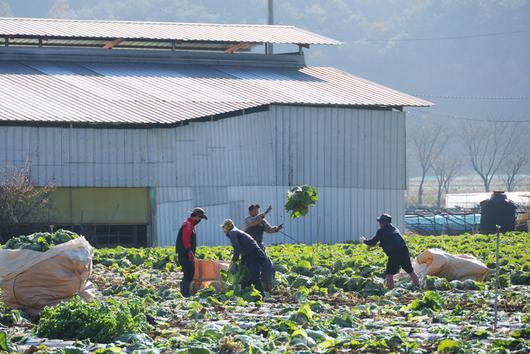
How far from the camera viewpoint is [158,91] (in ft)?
129

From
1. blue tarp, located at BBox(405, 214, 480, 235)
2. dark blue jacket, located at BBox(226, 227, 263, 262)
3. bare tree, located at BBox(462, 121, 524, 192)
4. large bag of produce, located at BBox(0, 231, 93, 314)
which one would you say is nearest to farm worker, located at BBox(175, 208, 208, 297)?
dark blue jacket, located at BBox(226, 227, 263, 262)

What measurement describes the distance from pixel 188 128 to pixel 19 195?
5771 mm

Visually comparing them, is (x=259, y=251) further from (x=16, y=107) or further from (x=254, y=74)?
(x=254, y=74)

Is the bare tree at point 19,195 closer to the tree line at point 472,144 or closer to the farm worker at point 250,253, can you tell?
the farm worker at point 250,253

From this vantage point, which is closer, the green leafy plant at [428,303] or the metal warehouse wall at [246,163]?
the green leafy plant at [428,303]

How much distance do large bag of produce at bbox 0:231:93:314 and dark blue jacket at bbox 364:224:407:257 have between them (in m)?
5.71

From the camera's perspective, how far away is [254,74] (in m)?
45.3

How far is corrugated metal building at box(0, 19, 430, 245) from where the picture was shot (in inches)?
1375

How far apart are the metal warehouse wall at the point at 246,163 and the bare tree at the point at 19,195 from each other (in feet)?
1.50

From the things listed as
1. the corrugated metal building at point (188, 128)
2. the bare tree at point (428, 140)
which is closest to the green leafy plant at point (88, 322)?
the corrugated metal building at point (188, 128)

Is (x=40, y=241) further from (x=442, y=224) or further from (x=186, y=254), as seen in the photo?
(x=442, y=224)

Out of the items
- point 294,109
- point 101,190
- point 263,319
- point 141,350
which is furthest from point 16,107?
point 141,350

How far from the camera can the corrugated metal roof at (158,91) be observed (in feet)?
115

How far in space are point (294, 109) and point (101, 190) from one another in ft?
26.3
